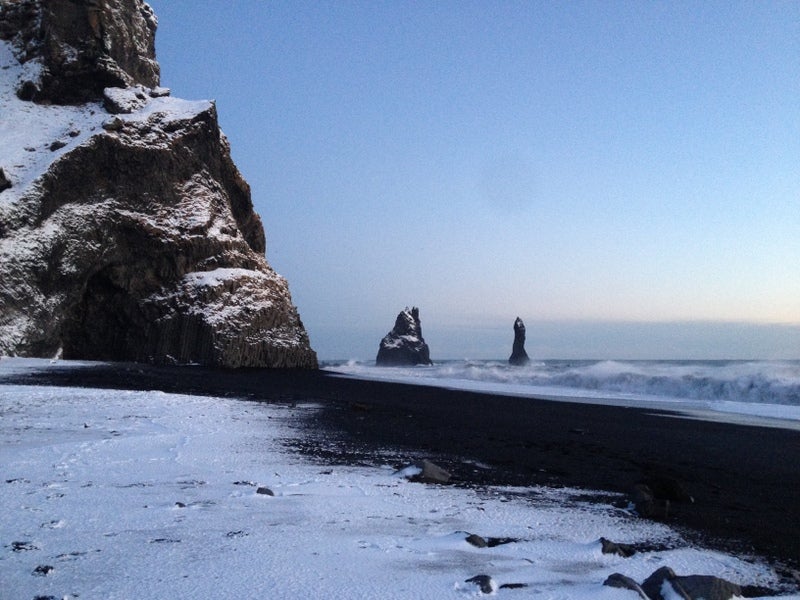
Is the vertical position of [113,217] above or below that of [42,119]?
below

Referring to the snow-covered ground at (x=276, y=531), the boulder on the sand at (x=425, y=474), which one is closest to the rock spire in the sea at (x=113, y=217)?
the snow-covered ground at (x=276, y=531)

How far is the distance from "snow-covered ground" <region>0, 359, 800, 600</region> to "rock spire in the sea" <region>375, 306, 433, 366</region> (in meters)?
95.5

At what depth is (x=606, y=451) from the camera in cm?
1023

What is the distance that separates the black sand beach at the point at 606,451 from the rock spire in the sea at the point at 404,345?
84.8 m

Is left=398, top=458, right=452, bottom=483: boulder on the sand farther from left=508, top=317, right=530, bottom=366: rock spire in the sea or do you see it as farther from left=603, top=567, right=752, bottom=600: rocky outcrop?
left=508, top=317, right=530, bottom=366: rock spire in the sea

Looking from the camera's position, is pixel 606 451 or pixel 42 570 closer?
pixel 42 570

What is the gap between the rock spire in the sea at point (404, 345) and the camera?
338 feet

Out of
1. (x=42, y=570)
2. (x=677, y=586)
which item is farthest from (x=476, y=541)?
(x=42, y=570)

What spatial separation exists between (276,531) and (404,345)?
99259 millimetres

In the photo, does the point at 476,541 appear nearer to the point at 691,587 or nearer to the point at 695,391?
the point at 691,587

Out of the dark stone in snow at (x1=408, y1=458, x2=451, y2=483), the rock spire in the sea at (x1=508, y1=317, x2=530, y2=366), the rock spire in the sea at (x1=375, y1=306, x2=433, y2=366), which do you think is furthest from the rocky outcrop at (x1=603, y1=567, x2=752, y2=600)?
the rock spire in the sea at (x1=375, y1=306, x2=433, y2=366)

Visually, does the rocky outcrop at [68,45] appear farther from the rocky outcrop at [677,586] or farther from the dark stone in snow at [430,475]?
the rocky outcrop at [677,586]

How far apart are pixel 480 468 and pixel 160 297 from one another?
3053cm

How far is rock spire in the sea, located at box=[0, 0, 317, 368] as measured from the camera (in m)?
30.0
